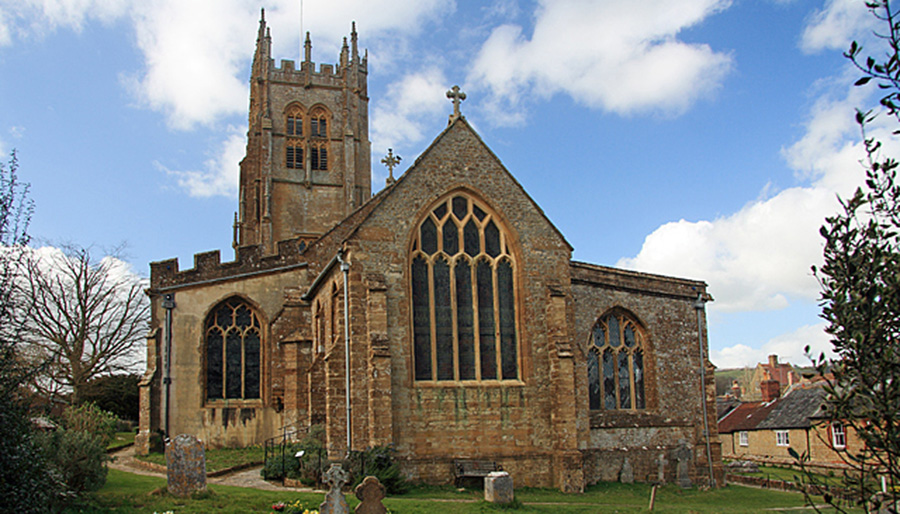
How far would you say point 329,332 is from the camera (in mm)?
21812

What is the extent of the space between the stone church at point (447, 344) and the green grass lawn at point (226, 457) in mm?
761

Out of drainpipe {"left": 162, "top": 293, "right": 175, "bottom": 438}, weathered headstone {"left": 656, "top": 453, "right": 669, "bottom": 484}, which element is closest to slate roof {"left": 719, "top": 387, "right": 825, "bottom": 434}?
weathered headstone {"left": 656, "top": 453, "right": 669, "bottom": 484}

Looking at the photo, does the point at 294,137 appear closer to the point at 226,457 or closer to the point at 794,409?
the point at 226,457

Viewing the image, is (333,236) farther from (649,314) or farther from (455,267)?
(649,314)

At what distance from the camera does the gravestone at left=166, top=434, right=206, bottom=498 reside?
14.6 metres

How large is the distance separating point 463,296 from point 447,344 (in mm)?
1427

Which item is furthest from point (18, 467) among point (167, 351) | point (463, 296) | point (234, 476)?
point (167, 351)

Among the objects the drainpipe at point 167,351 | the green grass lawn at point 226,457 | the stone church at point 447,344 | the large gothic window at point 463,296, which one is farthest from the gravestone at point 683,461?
the drainpipe at point 167,351

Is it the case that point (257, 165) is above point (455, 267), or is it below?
above

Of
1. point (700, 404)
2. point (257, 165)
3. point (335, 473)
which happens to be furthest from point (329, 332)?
point (257, 165)

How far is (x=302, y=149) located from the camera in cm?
5116

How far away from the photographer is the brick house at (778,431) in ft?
119

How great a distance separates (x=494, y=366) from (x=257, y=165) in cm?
3457

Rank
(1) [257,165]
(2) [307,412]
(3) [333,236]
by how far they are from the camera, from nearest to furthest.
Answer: (2) [307,412] → (3) [333,236] → (1) [257,165]
